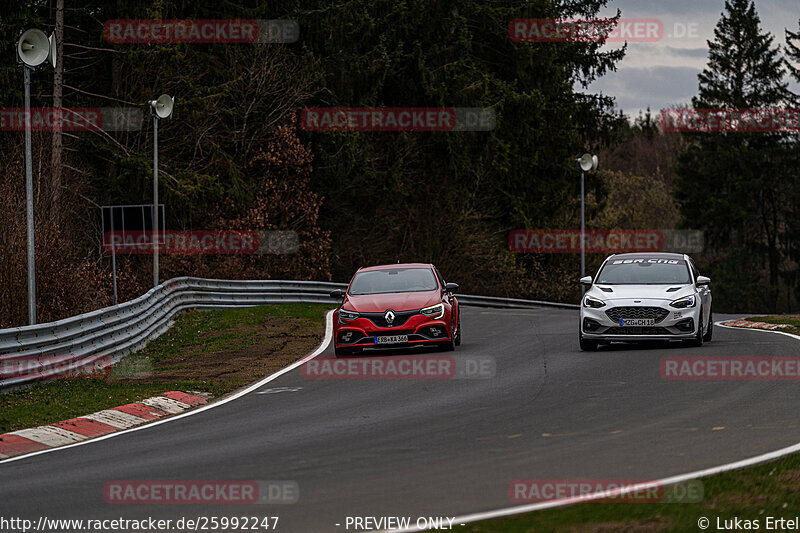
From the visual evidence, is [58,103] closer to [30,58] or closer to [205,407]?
[30,58]

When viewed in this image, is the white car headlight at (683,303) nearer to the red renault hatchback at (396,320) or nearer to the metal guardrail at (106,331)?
the red renault hatchback at (396,320)

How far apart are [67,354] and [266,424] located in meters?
6.37

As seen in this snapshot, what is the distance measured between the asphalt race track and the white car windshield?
12.0 feet

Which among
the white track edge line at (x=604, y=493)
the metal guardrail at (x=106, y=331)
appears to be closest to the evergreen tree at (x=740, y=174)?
the metal guardrail at (x=106, y=331)

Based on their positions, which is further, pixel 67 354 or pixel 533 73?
pixel 533 73

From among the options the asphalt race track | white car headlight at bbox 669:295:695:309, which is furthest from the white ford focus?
the asphalt race track

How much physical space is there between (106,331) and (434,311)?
5.79 meters

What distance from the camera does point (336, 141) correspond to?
45906 mm

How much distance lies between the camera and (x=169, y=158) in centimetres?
4369

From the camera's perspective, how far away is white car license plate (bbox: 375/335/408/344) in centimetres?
1933

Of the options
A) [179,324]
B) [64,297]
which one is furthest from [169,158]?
[64,297]

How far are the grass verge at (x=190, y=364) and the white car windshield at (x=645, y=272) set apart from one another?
5847 millimetres

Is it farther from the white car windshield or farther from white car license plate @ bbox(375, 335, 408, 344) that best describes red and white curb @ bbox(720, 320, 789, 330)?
white car license plate @ bbox(375, 335, 408, 344)

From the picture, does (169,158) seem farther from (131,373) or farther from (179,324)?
(131,373)
